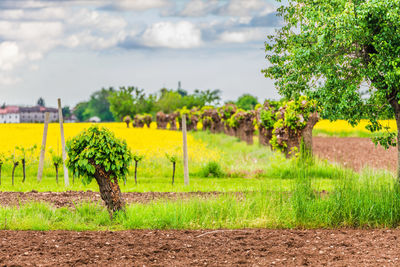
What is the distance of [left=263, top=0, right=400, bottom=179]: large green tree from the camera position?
11695 millimetres

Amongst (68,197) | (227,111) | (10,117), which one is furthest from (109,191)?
(227,111)

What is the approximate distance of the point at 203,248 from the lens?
31.5ft

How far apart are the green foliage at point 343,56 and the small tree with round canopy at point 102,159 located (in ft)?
15.8

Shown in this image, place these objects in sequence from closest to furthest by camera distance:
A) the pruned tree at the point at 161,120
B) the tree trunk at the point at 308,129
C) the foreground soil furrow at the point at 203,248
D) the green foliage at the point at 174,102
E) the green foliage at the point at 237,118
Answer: the foreground soil furrow at the point at 203,248 < the tree trunk at the point at 308,129 < the green foliage at the point at 237,118 < the pruned tree at the point at 161,120 < the green foliage at the point at 174,102

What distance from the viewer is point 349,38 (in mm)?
11828

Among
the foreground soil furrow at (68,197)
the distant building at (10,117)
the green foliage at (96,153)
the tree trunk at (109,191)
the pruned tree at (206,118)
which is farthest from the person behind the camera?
the pruned tree at (206,118)

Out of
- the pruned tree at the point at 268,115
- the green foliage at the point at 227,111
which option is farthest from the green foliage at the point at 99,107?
the pruned tree at the point at 268,115

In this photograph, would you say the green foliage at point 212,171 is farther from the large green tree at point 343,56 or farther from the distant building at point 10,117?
the distant building at point 10,117

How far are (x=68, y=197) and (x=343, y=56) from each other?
838 centimetres

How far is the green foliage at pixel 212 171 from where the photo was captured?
22109 mm

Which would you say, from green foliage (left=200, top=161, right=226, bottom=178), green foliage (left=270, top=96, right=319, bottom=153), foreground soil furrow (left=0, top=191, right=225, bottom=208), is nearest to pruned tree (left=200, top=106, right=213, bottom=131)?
green foliage (left=270, top=96, right=319, bottom=153)

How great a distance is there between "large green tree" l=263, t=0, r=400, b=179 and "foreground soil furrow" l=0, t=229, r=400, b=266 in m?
3.55

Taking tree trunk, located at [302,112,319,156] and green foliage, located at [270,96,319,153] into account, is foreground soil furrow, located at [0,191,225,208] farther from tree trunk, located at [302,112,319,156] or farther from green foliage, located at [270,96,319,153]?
tree trunk, located at [302,112,319,156]

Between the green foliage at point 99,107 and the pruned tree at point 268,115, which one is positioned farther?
the green foliage at point 99,107
